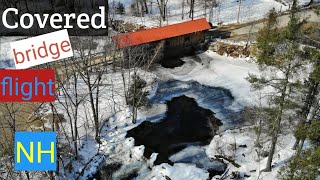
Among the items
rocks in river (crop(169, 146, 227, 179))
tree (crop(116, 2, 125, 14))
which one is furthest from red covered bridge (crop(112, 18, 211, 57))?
rocks in river (crop(169, 146, 227, 179))

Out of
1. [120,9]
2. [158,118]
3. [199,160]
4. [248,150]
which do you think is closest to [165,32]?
[158,118]

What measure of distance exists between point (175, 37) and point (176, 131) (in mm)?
12867

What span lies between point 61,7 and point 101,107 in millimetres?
21690

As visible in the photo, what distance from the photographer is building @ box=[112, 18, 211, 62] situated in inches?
1592

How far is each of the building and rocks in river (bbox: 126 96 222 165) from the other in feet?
26.8

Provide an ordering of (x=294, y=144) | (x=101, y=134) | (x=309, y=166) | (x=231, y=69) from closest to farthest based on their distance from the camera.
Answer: (x=309, y=166) < (x=294, y=144) < (x=101, y=134) < (x=231, y=69)

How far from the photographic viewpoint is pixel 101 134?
105ft

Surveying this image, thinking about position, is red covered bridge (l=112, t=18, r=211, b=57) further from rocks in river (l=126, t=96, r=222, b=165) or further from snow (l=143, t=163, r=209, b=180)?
snow (l=143, t=163, r=209, b=180)

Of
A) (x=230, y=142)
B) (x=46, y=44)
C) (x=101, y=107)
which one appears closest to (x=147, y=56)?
(x=101, y=107)

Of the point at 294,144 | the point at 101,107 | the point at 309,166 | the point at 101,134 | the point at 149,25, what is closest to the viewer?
the point at 309,166

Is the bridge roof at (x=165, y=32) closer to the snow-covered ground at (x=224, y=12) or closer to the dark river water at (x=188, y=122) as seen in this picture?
the dark river water at (x=188, y=122)

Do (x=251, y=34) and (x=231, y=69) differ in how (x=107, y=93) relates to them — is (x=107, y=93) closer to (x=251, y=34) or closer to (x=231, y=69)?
(x=231, y=69)

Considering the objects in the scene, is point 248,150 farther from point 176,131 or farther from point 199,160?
point 176,131

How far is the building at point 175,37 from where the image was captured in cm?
4044
